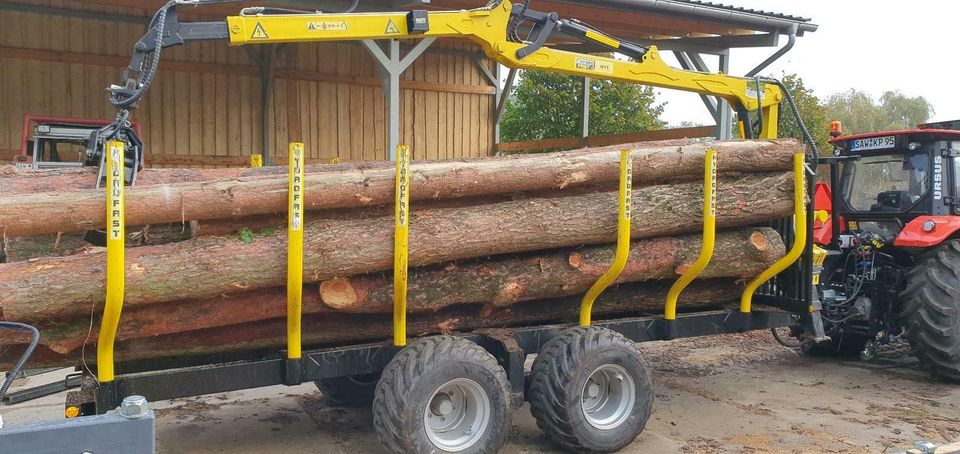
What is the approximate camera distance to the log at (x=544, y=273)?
5078 millimetres

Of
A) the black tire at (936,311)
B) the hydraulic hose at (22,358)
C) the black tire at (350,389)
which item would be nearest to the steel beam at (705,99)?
the black tire at (936,311)

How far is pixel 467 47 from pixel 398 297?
12767 millimetres

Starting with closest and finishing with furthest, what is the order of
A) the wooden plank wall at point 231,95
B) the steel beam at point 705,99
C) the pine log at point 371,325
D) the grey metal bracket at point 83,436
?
the grey metal bracket at point 83,436 < the pine log at point 371,325 < the steel beam at point 705,99 < the wooden plank wall at point 231,95

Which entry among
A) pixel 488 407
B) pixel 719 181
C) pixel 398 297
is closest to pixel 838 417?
Result: pixel 719 181

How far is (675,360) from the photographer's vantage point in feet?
28.3

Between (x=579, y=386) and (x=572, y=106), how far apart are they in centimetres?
1701

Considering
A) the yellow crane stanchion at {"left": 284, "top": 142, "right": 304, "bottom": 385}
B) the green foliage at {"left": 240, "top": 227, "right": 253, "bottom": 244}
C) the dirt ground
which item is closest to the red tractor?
the dirt ground

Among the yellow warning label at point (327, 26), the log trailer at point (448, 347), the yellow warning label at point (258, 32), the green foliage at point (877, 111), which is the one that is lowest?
the log trailer at point (448, 347)

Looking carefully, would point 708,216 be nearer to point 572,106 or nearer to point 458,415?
point 458,415

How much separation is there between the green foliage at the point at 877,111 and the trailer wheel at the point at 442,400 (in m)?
32.9

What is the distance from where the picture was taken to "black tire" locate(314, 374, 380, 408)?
647 centimetres

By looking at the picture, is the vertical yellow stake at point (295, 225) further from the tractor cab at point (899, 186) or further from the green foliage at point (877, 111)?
the green foliage at point (877, 111)

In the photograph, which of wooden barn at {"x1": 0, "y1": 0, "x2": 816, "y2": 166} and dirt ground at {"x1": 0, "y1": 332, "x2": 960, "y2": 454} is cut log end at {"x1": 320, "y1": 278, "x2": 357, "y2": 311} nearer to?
dirt ground at {"x1": 0, "y1": 332, "x2": 960, "y2": 454}

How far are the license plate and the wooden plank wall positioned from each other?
9.64m
